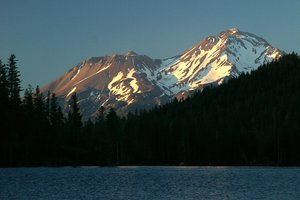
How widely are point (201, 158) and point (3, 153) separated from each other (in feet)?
248

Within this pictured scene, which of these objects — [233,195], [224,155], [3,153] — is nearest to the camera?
[233,195]

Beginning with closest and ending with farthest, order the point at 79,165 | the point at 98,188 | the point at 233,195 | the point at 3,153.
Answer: the point at 233,195 → the point at 98,188 → the point at 3,153 → the point at 79,165

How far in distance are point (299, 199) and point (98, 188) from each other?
27.9 metres

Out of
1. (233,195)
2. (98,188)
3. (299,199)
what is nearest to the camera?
(299,199)

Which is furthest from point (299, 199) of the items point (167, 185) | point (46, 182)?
point (46, 182)

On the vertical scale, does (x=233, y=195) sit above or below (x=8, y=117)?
below

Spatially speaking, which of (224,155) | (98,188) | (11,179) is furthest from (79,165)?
(98,188)

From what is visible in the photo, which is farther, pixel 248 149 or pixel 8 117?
pixel 248 149

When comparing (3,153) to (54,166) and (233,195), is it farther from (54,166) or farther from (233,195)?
(233,195)

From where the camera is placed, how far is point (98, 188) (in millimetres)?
85750

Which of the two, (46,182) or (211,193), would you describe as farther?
(46,182)

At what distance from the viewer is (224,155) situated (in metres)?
196

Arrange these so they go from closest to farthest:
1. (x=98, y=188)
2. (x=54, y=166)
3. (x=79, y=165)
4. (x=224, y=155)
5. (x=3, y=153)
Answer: (x=98, y=188) → (x=3, y=153) → (x=54, y=166) → (x=79, y=165) → (x=224, y=155)

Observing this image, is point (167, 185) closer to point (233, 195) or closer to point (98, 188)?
point (98, 188)
